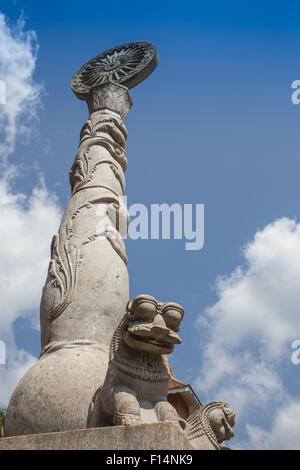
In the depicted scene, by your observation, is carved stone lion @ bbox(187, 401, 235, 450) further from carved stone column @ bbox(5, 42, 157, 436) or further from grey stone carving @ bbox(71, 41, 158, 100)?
grey stone carving @ bbox(71, 41, 158, 100)

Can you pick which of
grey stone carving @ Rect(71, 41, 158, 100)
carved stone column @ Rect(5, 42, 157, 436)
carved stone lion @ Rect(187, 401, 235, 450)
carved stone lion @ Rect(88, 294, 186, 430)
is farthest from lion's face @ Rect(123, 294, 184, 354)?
grey stone carving @ Rect(71, 41, 158, 100)

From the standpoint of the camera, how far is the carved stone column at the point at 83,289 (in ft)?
15.8

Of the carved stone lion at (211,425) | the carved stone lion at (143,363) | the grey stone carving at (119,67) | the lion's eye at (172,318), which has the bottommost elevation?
the carved stone lion at (211,425)

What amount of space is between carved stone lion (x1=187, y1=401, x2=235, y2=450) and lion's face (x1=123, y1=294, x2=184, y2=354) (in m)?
0.88

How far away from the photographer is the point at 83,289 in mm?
5840

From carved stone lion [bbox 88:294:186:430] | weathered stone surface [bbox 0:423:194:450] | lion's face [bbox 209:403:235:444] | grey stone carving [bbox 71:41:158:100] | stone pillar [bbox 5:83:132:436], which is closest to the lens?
weathered stone surface [bbox 0:423:194:450]

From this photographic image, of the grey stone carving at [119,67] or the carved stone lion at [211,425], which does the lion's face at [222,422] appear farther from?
the grey stone carving at [119,67]

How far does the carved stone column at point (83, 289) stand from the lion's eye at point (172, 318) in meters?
1.32

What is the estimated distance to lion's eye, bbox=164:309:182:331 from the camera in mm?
4105

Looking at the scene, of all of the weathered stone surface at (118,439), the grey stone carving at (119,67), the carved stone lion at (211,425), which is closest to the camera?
the weathered stone surface at (118,439)

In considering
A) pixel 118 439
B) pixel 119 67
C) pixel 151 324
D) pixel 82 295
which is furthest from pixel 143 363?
pixel 119 67

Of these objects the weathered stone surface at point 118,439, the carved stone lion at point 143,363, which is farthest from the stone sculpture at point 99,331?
the weathered stone surface at point 118,439

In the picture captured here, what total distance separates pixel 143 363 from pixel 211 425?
3.30 ft

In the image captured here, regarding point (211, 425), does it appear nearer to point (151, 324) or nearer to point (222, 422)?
point (222, 422)
